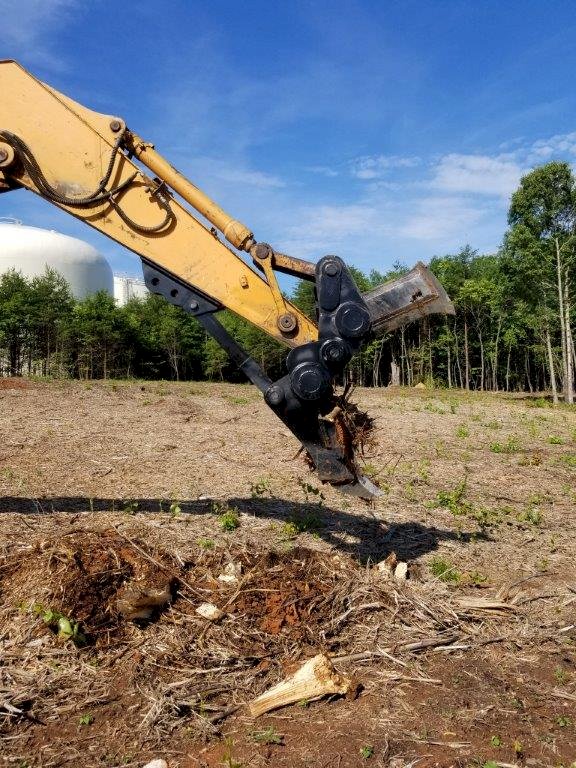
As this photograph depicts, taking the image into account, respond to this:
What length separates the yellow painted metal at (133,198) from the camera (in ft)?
14.3

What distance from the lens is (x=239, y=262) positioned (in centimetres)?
439

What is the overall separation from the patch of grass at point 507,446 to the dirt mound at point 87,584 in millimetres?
8753

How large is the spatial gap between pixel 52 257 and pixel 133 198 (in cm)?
5713

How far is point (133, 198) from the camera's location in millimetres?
4508

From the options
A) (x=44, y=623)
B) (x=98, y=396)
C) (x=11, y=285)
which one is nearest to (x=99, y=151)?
(x=44, y=623)

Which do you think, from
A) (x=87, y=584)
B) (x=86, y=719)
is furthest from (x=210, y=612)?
(x=86, y=719)

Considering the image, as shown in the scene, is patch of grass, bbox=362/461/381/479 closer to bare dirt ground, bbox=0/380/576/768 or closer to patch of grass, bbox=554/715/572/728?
bare dirt ground, bbox=0/380/576/768

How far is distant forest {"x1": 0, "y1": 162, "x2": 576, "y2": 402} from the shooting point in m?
28.5

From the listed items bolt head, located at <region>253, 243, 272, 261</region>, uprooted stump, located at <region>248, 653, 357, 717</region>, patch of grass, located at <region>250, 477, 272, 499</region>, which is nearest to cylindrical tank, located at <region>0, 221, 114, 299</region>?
patch of grass, located at <region>250, 477, 272, 499</region>

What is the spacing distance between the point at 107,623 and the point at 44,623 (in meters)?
0.41

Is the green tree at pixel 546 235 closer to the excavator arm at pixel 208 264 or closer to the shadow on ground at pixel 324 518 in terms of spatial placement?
the shadow on ground at pixel 324 518

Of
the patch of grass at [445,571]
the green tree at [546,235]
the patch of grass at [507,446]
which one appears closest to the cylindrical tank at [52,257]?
the green tree at [546,235]

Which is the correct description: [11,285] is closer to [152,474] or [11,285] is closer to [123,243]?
[152,474]

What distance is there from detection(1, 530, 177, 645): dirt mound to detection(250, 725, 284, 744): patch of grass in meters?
1.31
